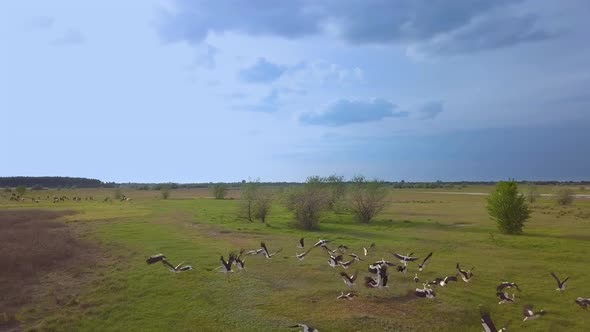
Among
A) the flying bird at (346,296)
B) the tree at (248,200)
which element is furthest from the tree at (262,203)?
the flying bird at (346,296)

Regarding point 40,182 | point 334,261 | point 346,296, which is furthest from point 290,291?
point 40,182

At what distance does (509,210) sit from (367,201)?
13739 mm

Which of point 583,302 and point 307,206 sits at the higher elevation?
point 307,206

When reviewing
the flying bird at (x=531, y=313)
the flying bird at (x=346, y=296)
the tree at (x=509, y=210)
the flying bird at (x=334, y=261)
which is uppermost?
the tree at (x=509, y=210)

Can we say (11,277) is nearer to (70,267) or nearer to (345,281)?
(70,267)

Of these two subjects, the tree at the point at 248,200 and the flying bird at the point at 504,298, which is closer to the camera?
the flying bird at the point at 504,298

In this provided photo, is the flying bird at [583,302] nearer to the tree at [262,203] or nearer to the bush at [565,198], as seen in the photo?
the tree at [262,203]

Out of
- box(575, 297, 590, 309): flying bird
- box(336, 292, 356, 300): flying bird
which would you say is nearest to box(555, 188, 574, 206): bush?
box(575, 297, 590, 309): flying bird

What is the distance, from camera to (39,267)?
2083 cm

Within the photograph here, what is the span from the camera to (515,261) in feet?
71.9

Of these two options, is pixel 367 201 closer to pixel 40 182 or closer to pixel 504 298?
pixel 504 298

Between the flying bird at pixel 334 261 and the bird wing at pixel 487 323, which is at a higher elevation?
the flying bird at pixel 334 261

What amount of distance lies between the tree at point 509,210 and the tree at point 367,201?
11.7 metres

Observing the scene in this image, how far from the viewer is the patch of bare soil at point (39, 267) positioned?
16094mm
